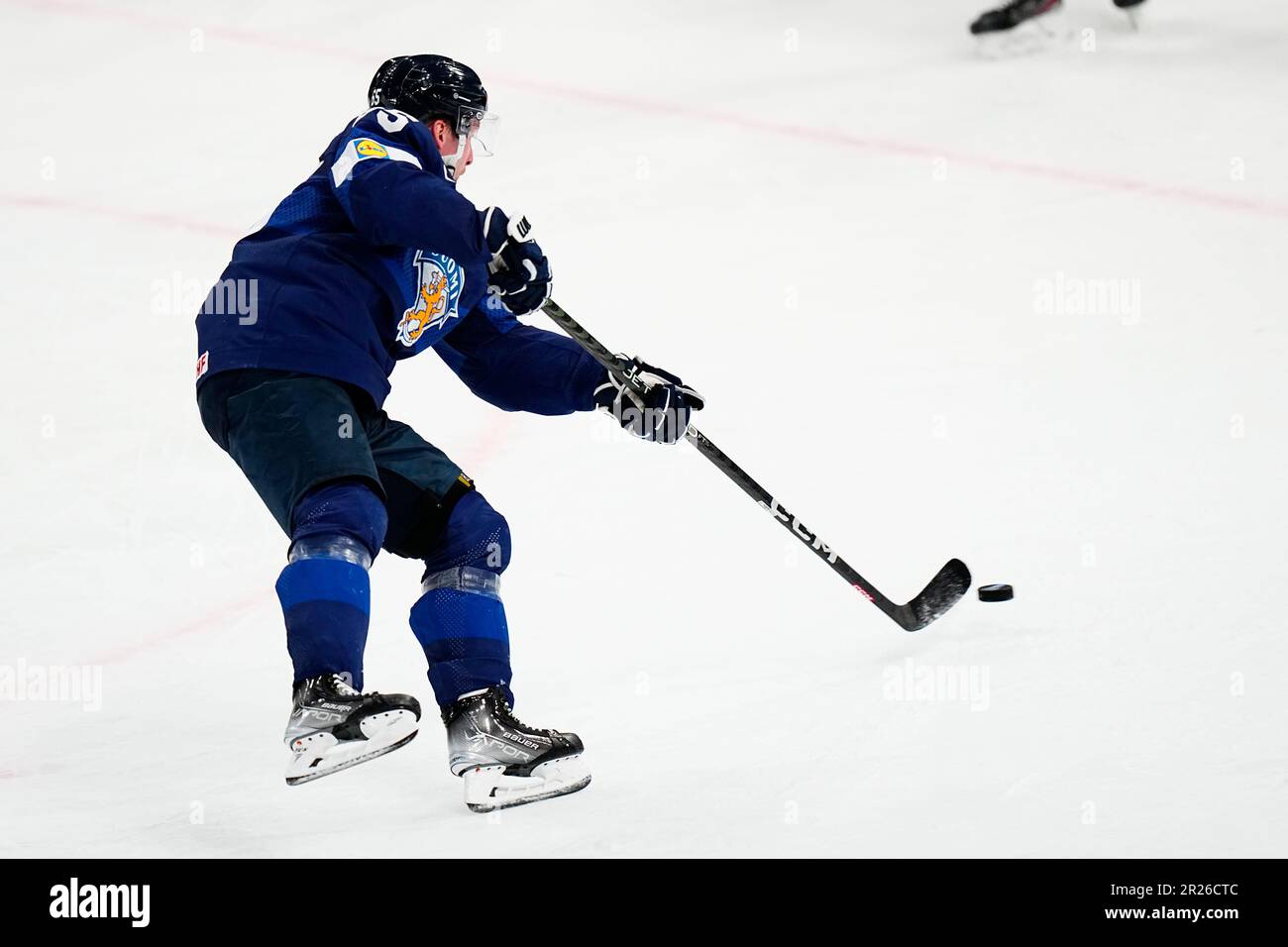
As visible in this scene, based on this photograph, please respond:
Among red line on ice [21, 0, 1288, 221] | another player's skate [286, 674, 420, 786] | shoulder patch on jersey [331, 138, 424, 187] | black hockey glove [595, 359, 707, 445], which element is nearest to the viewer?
another player's skate [286, 674, 420, 786]

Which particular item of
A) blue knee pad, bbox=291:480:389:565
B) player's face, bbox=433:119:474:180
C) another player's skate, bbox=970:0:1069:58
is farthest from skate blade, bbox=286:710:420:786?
another player's skate, bbox=970:0:1069:58

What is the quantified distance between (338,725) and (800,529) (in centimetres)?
127

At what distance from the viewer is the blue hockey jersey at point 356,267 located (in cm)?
288

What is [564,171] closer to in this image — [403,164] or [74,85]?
[74,85]

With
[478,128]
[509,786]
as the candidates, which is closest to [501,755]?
[509,786]

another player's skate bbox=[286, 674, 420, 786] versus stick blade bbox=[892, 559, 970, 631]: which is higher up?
stick blade bbox=[892, 559, 970, 631]

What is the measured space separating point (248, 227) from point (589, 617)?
3137 millimetres

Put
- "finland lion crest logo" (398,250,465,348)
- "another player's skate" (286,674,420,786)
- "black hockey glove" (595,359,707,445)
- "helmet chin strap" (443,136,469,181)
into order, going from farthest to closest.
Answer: "black hockey glove" (595,359,707,445)
"helmet chin strap" (443,136,469,181)
"finland lion crest logo" (398,250,465,348)
"another player's skate" (286,674,420,786)

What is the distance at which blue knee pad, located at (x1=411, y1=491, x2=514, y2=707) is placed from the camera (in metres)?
3.01

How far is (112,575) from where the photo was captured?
13.6ft

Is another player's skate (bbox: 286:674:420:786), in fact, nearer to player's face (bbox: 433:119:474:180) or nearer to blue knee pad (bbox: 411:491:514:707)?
blue knee pad (bbox: 411:491:514:707)

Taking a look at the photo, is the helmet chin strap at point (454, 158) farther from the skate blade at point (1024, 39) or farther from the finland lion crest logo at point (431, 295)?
the skate blade at point (1024, 39)

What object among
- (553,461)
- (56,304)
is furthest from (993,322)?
(56,304)

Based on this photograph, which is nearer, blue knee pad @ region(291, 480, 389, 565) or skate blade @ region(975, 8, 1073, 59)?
blue knee pad @ region(291, 480, 389, 565)
